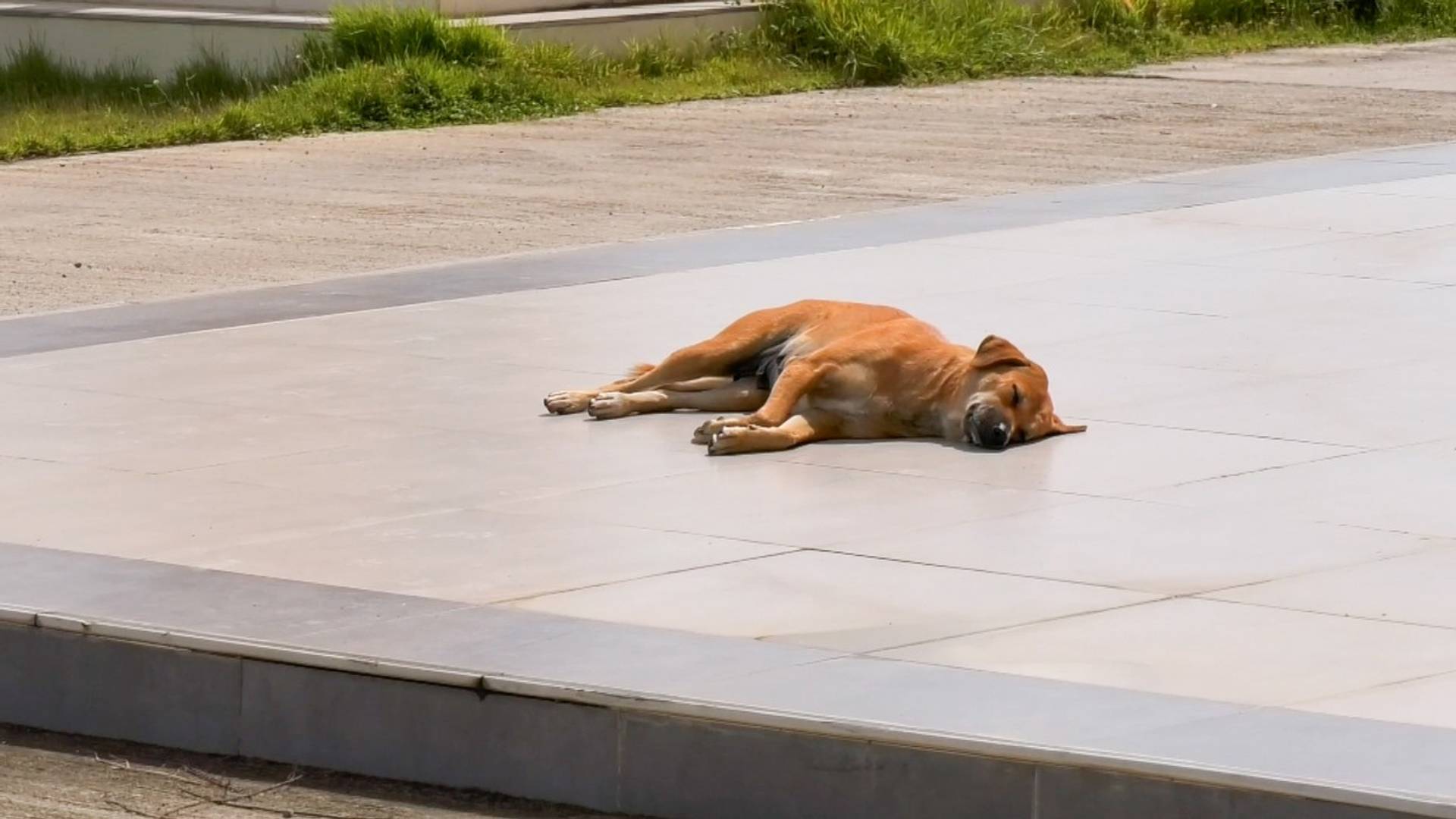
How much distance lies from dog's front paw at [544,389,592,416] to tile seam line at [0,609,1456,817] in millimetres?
2869

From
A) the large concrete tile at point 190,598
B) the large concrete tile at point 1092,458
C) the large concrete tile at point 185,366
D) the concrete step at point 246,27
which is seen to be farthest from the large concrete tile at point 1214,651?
the concrete step at point 246,27

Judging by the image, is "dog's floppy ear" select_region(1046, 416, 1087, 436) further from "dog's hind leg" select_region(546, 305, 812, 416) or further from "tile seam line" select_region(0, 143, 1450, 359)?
"tile seam line" select_region(0, 143, 1450, 359)

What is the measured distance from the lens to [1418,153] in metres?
16.5

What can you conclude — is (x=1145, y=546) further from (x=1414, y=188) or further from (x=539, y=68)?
(x=539, y=68)

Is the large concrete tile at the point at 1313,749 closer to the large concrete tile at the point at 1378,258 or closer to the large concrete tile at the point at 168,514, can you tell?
the large concrete tile at the point at 168,514

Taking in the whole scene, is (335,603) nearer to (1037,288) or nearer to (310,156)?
(1037,288)

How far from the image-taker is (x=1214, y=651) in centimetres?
571

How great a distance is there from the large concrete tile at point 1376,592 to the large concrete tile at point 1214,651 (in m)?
0.07

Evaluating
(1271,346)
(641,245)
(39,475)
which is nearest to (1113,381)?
(1271,346)

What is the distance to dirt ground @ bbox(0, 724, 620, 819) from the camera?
5.28 meters

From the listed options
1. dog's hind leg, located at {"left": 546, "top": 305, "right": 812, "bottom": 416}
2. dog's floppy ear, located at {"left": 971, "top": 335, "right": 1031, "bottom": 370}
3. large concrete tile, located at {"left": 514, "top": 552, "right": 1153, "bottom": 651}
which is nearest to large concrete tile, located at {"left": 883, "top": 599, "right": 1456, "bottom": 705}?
large concrete tile, located at {"left": 514, "top": 552, "right": 1153, "bottom": 651}

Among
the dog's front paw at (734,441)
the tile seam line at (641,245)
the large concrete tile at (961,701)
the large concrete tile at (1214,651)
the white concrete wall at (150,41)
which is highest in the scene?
the large concrete tile at (961,701)

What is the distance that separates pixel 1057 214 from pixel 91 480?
7.14 metres

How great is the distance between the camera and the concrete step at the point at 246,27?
2183cm
